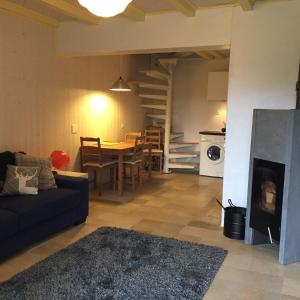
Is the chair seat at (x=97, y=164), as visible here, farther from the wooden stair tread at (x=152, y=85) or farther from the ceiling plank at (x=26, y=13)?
the wooden stair tread at (x=152, y=85)

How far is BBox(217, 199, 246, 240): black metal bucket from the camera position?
3.65 meters

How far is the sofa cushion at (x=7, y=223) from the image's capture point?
2.83m

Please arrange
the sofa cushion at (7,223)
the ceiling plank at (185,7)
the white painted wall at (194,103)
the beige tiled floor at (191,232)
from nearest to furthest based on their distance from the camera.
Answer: the beige tiled floor at (191,232) → the sofa cushion at (7,223) → the ceiling plank at (185,7) → the white painted wall at (194,103)

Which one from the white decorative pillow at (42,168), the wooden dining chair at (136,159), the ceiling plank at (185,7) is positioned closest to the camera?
the ceiling plank at (185,7)

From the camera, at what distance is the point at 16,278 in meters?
2.64

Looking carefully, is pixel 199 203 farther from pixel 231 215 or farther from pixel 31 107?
pixel 31 107

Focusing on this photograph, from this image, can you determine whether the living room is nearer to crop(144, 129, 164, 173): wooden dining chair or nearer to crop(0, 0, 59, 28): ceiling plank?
crop(0, 0, 59, 28): ceiling plank

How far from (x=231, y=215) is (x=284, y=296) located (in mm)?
1226

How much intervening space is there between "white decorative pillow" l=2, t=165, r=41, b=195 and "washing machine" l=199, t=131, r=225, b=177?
4389mm

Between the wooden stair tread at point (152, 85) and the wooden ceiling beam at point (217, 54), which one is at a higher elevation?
the wooden ceiling beam at point (217, 54)

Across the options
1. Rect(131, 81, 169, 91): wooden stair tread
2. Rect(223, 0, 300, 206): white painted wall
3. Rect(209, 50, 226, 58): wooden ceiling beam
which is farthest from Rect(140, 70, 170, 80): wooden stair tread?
Rect(223, 0, 300, 206): white painted wall

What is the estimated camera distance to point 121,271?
279 centimetres

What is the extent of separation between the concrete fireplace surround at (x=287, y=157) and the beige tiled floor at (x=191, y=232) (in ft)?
0.64

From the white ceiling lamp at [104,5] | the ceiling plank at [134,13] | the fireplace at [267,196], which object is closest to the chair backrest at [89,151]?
the ceiling plank at [134,13]
